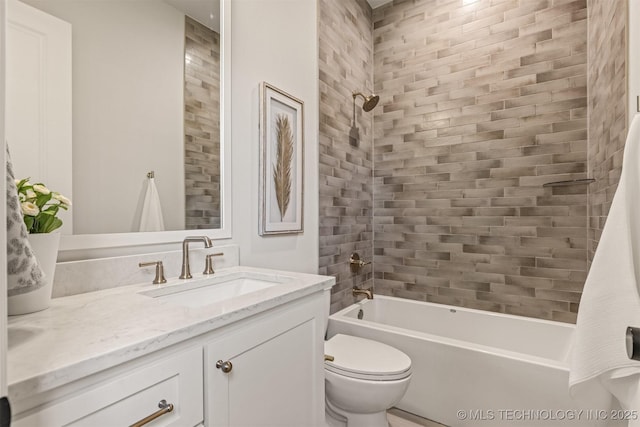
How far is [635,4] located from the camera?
1246mm

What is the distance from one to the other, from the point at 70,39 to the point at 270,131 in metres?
0.89

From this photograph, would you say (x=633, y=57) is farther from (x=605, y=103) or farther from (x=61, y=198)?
(x=61, y=198)

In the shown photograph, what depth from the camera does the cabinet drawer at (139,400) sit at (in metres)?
0.50

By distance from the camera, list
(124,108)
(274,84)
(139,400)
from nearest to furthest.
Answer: (139,400) < (124,108) < (274,84)

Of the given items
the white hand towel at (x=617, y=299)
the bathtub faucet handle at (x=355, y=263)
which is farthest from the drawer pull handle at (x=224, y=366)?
the bathtub faucet handle at (x=355, y=263)

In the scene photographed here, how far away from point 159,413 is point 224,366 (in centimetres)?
17

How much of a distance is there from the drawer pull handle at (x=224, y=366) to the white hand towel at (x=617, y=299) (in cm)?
105

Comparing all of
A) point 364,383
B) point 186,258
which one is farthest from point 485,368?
point 186,258

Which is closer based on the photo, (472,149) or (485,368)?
(485,368)

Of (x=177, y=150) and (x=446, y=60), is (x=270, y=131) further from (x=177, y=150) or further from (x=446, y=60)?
(x=446, y=60)

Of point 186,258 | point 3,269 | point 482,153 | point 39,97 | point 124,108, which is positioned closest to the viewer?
point 3,269

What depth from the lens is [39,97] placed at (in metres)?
0.90

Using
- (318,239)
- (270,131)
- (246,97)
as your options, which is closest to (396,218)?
(318,239)

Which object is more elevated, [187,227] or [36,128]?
[36,128]
